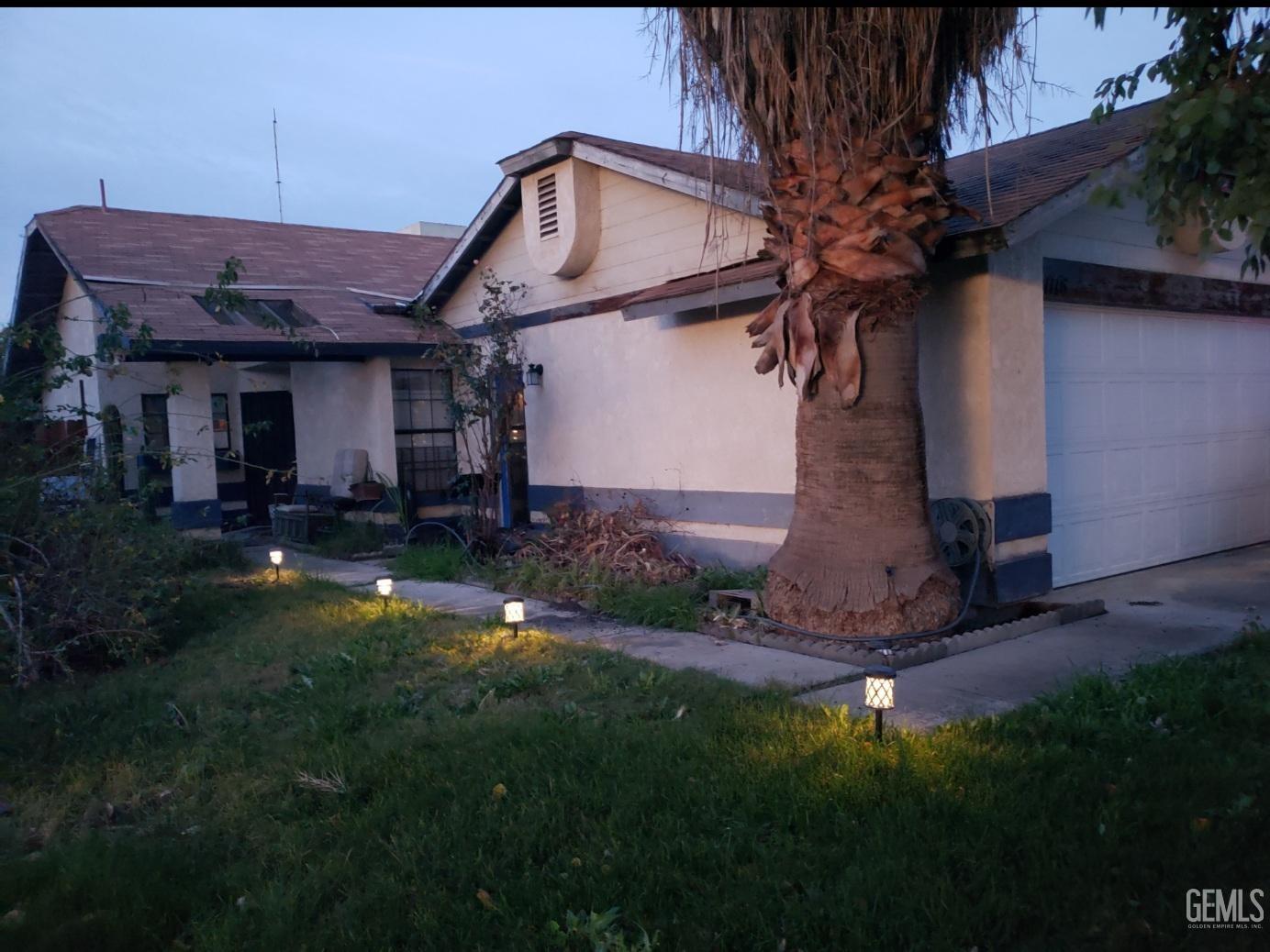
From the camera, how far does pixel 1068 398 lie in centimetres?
891

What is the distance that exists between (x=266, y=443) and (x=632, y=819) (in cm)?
1485

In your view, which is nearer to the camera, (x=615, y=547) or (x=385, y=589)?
(x=385, y=589)

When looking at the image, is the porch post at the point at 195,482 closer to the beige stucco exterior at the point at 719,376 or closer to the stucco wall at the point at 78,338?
the stucco wall at the point at 78,338

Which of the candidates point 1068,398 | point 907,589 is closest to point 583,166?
point 1068,398

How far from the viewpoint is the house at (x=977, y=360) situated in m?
7.96

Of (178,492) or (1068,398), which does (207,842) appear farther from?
(178,492)

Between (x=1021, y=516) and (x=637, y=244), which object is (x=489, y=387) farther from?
(x=1021, y=516)

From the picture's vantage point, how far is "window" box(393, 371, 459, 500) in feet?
47.9

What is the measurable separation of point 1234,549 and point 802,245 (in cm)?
695

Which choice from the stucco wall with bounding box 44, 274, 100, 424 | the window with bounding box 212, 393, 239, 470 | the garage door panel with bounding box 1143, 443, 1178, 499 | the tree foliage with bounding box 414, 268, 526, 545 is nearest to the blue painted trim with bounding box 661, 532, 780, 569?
the tree foliage with bounding box 414, 268, 526, 545

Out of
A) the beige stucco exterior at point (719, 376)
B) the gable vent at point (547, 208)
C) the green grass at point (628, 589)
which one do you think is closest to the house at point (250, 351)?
the beige stucco exterior at point (719, 376)

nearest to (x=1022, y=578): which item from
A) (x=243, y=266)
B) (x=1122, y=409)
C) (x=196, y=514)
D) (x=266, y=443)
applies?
(x=1122, y=409)

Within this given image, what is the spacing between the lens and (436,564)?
36.3ft

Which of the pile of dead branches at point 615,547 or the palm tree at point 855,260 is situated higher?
the palm tree at point 855,260
